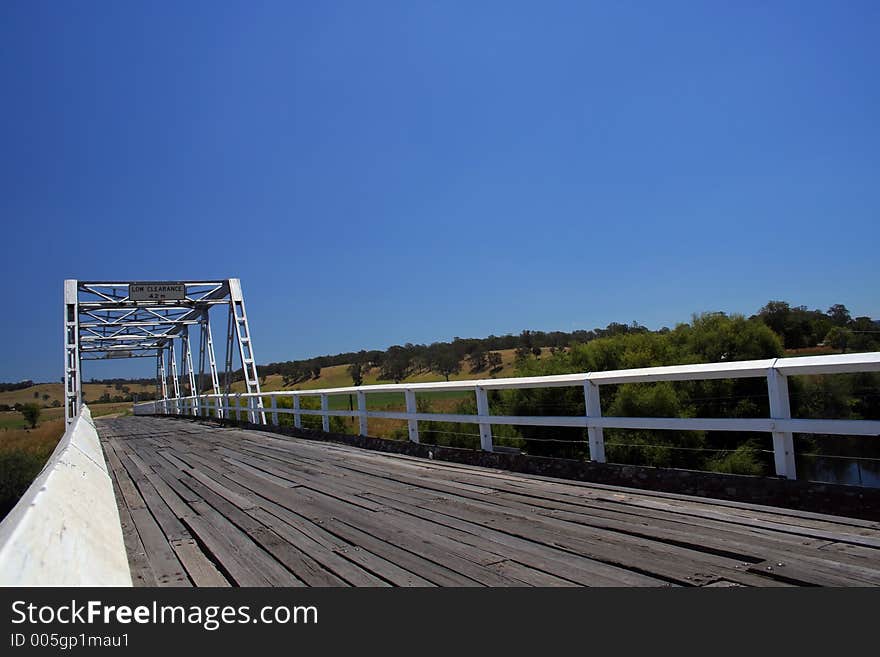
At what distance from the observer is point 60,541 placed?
2.49 meters

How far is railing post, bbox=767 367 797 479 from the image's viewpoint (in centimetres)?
422

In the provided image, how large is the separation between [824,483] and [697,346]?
17330 millimetres

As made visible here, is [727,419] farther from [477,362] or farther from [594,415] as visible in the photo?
[477,362]

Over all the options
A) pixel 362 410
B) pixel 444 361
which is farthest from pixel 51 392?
pixel 362 410

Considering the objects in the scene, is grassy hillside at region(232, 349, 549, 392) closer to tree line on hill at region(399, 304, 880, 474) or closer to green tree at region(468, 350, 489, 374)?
green tree at region(468, 350, 489, 374)

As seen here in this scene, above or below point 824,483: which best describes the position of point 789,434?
above

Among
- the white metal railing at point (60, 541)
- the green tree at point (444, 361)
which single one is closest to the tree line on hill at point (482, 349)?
the green tree at point (444, 361)

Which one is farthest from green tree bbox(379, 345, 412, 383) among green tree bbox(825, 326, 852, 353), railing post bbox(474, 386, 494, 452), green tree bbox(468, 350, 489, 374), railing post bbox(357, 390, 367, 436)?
railing post bbox(474, 386, 494, 452)

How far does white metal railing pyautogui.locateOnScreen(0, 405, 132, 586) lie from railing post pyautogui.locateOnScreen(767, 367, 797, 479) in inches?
160
